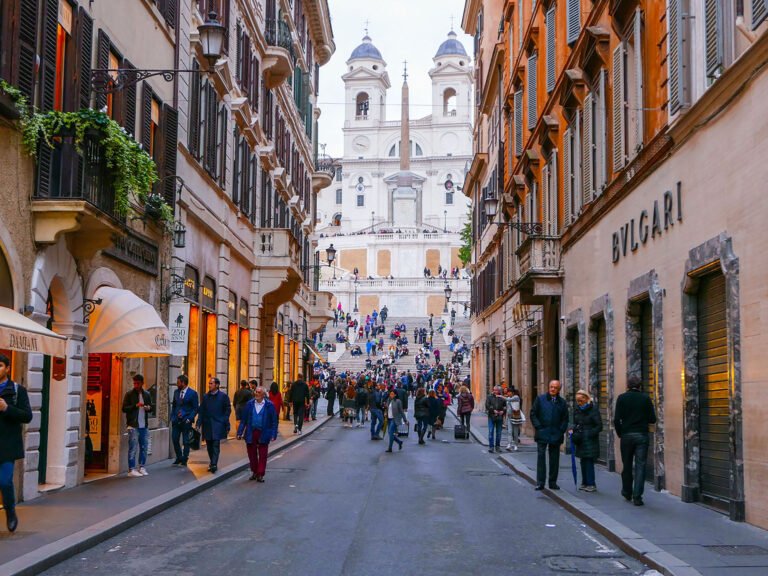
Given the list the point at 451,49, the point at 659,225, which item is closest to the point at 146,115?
the point at 659,225

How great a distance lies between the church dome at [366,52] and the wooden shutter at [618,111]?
141798mm

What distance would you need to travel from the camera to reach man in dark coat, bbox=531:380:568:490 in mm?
16469

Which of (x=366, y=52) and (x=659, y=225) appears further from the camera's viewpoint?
(x=366, y=52)

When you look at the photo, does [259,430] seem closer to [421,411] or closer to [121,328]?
[121,328]

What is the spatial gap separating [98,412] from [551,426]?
24.4 ft

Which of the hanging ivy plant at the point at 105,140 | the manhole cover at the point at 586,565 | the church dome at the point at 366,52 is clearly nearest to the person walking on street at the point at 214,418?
the hanging ivy plant at the point at 105,140

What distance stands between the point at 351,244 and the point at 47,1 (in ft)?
348

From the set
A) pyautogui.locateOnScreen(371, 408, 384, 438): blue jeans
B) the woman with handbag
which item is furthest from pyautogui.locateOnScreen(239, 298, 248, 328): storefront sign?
the woman with handbag

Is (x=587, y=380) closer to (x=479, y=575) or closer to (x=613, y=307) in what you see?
(x=613, y=307)

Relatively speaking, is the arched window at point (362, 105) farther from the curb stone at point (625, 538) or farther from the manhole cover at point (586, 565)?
the manhole cover at point (586, 565)

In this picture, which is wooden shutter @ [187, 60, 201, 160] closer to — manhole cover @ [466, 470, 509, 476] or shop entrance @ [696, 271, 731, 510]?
manhole cover @ [466, 470, 509, 476]

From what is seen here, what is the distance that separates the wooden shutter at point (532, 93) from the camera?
29183 mm

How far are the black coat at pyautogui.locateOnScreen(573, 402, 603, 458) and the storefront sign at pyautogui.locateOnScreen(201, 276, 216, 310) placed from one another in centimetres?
1139

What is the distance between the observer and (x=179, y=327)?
2006cm
